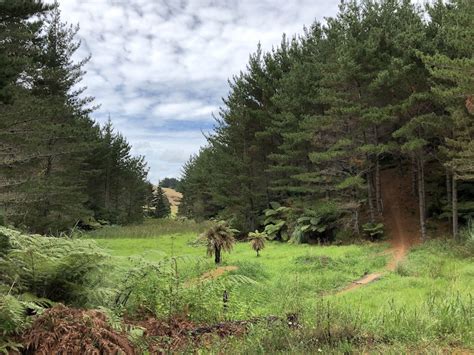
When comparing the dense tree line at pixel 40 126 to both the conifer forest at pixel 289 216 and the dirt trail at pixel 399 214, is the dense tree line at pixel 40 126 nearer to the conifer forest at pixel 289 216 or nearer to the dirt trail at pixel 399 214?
the conifer forest at pixel 289 216

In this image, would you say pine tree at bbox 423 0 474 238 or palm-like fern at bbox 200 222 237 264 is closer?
pine tree at bbox 423 0 474 238

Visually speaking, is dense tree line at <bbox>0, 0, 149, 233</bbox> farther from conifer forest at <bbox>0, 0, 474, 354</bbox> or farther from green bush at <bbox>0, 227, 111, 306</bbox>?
green bush at <bbox>0, 227, 111, 306</bbox>

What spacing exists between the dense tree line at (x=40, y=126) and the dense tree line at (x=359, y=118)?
10.8 meters

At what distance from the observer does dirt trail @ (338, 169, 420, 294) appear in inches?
778

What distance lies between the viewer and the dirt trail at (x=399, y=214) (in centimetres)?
1975

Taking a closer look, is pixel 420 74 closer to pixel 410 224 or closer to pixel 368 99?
pixel 368 99

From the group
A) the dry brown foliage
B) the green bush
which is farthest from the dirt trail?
the dry brown foliage

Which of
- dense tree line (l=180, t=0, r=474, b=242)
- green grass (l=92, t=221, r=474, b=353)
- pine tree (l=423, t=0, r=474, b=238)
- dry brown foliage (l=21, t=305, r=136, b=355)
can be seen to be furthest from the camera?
dense tree line (l=180, t=0, r=474, b=242)

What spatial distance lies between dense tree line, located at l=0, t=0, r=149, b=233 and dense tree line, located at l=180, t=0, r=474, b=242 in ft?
35.4

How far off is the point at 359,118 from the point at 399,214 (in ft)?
21.3

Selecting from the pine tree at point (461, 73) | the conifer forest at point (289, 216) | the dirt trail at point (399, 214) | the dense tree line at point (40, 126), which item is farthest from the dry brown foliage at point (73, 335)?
the pine tree at point (461, 73)

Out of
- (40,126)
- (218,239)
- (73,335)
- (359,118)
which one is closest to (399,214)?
(359,118)

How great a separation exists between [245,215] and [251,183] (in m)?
2.43

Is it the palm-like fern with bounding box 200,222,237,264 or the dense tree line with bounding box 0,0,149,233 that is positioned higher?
the dense tree line with bounding box 0,0,149,233
